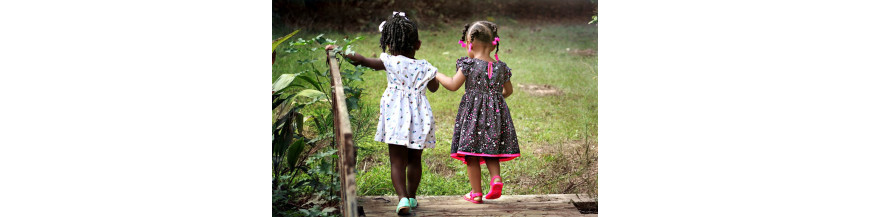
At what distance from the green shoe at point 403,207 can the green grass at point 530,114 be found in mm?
709

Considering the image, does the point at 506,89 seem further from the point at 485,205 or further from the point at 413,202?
the point at 413,202

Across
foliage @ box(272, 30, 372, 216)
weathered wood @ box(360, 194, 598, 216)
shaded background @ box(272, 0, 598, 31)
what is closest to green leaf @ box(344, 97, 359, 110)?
foliage @ box(272, 30, 372, 216)

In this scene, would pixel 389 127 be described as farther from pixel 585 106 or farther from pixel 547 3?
pixel 547 3

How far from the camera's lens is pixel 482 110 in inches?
153

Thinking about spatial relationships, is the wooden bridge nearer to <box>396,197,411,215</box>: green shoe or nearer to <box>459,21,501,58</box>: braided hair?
<box>396,197,411,215</box>: green shoe

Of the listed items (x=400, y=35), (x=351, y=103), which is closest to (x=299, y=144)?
(x=351, y=103)

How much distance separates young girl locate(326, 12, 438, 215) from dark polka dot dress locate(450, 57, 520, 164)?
0.62ft

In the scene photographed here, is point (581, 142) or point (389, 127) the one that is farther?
point (581, 142)

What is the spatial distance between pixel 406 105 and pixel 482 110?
1.26 feet

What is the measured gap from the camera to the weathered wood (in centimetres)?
390

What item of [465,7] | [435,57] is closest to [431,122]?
[435,57]

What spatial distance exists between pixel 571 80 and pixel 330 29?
227 cm

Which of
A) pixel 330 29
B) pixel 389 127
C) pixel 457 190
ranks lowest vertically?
pixel 457 190

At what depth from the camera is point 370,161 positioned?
546 centimetres
